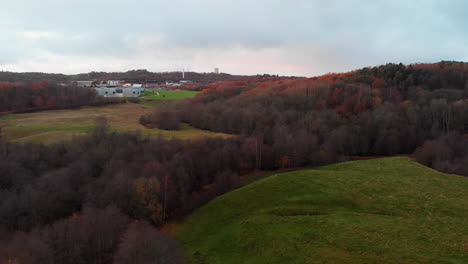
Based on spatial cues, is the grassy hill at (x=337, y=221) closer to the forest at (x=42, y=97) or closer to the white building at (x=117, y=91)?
the forest at (x=42, y=97)

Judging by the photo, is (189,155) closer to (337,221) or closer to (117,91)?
(337,221)

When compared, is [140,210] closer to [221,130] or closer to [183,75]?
[221,130]

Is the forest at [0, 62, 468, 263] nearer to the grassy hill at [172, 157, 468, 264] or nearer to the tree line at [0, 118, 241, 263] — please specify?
the tree line at [0, 118, 241, 263]

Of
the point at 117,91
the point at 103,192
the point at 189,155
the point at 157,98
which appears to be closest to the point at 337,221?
the point at 103,192

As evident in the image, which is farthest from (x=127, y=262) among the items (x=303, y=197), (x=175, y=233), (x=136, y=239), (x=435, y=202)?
(x=435, y=202)

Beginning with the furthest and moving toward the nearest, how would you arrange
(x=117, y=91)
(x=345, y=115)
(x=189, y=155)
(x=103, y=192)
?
(x=117, y=91), (x=345, y=115), (x=189, y=155), (x=103, y=192)

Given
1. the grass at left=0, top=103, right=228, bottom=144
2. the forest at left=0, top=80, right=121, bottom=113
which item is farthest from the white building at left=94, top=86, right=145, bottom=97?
the grass at left=0, top=103, right=228, bottom=144
